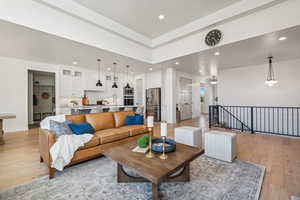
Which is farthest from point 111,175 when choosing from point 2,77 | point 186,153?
point 2,77

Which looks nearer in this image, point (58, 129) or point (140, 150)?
point (140, 150)

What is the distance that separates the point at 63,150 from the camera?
218 centimetres

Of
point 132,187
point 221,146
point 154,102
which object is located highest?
point 154,102

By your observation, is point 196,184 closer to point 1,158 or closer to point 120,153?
point 120,153

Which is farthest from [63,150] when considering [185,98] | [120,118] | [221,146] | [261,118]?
[261,118]

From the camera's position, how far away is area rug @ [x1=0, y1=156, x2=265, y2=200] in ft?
5.66

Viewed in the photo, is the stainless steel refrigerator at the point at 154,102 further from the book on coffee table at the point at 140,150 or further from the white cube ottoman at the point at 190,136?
the book on coffee table at the point at 140,150

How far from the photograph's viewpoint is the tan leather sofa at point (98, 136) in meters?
2.28

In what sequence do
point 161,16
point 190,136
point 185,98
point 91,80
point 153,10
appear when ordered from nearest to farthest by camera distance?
Answer: point 190,136 < point 153,10 < point 161,16 < point 91,80 < point 185,98

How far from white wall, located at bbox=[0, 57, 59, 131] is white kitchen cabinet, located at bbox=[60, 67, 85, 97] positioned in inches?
44.1

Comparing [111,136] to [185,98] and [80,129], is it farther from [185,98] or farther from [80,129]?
[185,98]

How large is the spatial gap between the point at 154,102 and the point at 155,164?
5.91 meters

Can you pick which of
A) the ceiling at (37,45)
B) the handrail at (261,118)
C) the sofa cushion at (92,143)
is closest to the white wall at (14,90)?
the ceiling at (37,45)

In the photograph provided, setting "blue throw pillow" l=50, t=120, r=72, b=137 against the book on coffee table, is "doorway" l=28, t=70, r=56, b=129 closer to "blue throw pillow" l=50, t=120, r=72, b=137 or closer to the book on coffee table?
"blue throw pillow" l=50, t=120, r=72, b=137
